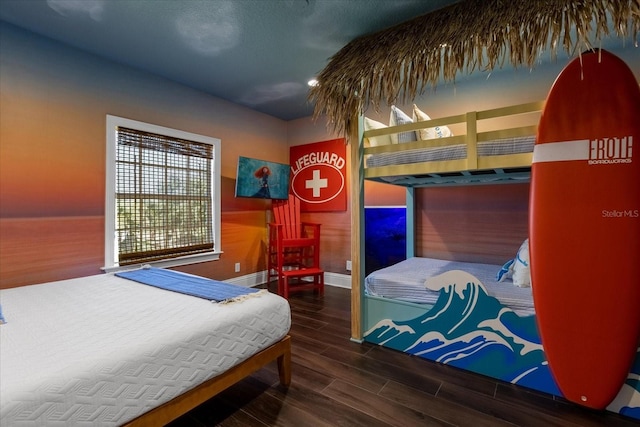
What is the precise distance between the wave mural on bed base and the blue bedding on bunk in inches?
46.4

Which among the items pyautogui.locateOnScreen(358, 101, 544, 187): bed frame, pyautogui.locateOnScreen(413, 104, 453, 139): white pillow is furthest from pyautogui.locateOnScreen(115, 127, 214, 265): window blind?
pyautogui.locateOnScreen(413, 104, 453, 139): white pillow

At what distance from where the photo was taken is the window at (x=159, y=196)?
2602 millimetres

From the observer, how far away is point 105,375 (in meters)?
0.98

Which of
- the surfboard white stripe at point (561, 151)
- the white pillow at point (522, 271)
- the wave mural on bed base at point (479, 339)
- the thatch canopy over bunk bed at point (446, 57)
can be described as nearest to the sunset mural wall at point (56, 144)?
the thatch canopy over bunk bed at point (446, 57)

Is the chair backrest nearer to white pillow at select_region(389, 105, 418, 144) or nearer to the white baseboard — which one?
the white baseboard

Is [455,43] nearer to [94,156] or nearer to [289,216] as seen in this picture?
[289,216]

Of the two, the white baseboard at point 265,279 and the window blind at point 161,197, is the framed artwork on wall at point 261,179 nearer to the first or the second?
the window blind at point 161,197

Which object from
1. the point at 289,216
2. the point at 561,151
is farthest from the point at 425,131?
the point at 289,216

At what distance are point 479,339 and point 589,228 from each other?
873 millimetres

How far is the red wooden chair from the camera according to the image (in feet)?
11.3

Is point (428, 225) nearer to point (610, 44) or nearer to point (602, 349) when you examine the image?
point (602, 349)

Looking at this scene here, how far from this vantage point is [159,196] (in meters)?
2.91

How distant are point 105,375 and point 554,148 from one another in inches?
89.0

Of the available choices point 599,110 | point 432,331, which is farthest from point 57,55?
point 599,110
